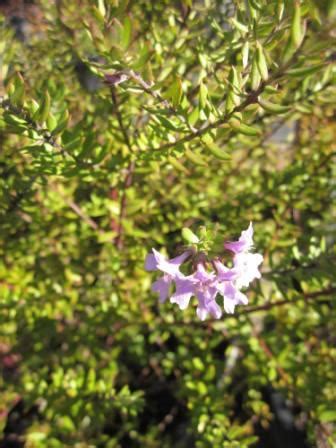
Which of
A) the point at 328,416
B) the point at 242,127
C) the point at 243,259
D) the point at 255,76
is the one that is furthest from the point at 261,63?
the point at 328,416

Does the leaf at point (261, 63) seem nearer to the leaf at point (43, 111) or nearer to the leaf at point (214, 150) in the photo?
the leaf at point (214, 150)

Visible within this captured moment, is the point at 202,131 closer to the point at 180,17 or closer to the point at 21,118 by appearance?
the point at 21,118

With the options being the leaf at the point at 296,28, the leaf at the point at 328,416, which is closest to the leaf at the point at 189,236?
the leaf at the point at 296,28

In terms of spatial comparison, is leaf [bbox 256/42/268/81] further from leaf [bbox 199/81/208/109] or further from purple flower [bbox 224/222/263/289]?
purple flower [bbox 224/222/263/289]

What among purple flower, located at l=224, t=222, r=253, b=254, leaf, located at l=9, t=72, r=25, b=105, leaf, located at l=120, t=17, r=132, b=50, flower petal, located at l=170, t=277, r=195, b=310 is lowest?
flower petal, located at l=170, t=277, r=195, b=310

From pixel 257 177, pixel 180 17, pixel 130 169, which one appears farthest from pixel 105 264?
pixel 180 17

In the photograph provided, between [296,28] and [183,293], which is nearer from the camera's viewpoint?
[296,28]

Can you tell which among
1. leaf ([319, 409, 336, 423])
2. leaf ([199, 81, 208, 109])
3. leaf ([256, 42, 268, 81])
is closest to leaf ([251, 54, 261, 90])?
leaf ([256, 42, 268, 81])

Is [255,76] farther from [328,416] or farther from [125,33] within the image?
[328,416]
